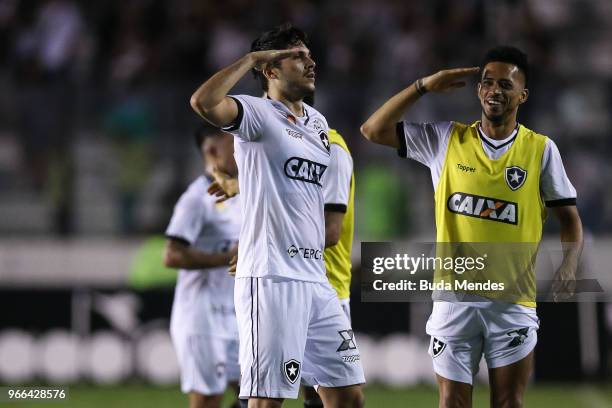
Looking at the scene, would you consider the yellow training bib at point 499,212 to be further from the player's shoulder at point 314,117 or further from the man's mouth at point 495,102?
the player's shoulder at point 314,117

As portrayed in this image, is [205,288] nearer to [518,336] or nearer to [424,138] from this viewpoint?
[424,138]

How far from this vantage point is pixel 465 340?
637cm

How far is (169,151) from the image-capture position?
1355cm

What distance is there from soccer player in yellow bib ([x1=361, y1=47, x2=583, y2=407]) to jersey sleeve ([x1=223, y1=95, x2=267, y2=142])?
29.1 inches

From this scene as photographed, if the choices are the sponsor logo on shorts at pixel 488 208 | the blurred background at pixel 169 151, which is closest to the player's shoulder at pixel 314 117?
the sponsor logo on shorts at pixel 488 208

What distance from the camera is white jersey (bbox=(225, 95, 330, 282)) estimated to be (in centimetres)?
605

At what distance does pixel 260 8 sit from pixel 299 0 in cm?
56

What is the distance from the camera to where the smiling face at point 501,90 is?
6.36m

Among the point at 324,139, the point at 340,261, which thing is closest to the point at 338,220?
the point at 340,261

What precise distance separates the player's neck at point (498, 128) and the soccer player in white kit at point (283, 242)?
3.12 ft

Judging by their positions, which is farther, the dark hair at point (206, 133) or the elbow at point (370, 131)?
the dark hair at point (206, 133)

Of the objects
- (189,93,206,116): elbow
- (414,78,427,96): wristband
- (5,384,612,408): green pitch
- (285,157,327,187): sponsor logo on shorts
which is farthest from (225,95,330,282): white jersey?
(5,384,612,408): green pitch

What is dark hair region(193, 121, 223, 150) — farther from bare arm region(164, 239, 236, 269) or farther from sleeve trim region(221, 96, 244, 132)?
sleeve trim region(221, 96, 244, 132)

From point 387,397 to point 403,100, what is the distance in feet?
20.8
